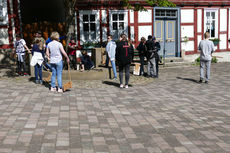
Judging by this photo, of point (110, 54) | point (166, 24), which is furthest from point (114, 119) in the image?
point (166, 24)

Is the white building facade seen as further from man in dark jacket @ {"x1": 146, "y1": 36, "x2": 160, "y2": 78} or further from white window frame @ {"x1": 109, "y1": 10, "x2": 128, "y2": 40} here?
man in dark jacket @ {"x1": 146, "y1": 36, "x2": 160, "y2": 78}

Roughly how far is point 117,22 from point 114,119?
1192cm

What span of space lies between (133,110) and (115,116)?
25.8 inches

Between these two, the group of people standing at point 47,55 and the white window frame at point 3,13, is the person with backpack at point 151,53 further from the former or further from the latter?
the white window frame at point 3,13

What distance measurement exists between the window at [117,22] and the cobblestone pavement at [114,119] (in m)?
7.93

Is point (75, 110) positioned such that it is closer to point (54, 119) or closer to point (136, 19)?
point (54, 119)

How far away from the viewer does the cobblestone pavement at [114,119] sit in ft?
14.8

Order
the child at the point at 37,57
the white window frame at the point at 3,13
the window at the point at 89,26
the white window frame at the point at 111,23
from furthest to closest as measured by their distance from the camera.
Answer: the white window frame at the point at 111,23 < the window at the point at 89,26 < the white window frame at the point at 3,13 < the child at the point at 37,57

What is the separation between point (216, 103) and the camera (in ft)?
24.7

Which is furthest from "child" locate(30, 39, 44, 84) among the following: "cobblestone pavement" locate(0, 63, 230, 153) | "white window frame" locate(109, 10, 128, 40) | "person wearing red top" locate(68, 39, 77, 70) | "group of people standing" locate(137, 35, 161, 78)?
"white window frame" locate(109, 10, 128, 40)

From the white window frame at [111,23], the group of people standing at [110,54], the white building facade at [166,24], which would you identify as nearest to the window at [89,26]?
the white building facade at [166,24]

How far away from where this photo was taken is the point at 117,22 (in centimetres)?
1711

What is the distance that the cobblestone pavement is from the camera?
4.51 m

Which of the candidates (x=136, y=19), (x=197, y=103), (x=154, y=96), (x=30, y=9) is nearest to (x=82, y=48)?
(x=136, y=19)
